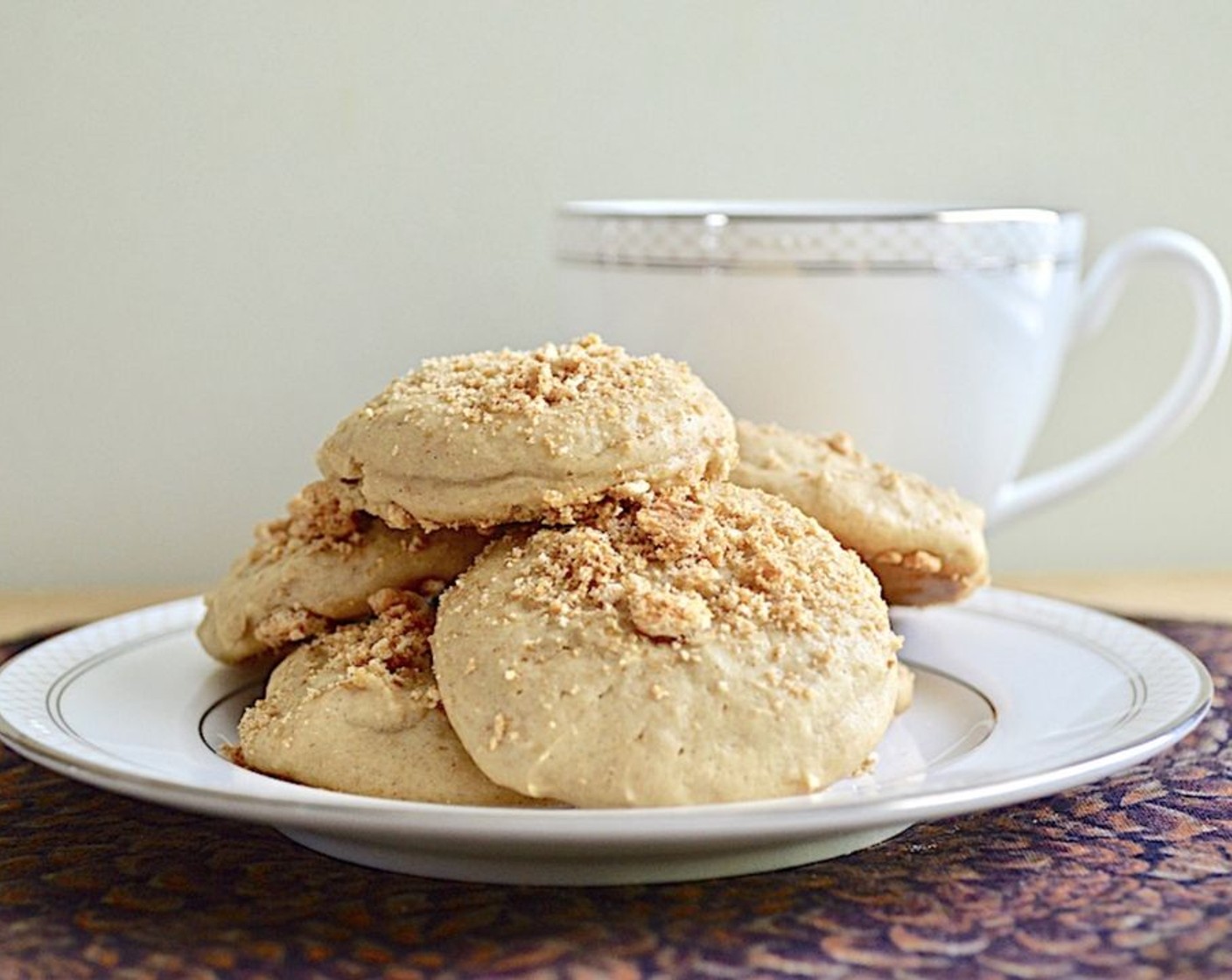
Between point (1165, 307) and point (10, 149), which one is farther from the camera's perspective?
point (1165, 307)

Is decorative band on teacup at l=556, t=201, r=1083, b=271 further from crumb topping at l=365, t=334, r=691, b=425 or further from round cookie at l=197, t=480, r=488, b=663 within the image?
round cookie at l=197, t=480, r=488, b=663

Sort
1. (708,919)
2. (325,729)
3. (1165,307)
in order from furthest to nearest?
(1165,307), (325,729), (708,919)

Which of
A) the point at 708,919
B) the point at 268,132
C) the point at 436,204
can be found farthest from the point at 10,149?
the point at 708,919

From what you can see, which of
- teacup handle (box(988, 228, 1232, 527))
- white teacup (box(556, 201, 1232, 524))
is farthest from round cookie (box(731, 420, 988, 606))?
teacup handle (box(988, 228, 1232, 527))

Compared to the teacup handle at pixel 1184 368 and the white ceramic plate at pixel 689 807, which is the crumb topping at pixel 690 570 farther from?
the teacup handle at pixel 1184 368

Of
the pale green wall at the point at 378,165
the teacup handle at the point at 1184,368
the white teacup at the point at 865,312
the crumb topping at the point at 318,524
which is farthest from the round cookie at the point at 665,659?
the pale green wall at the point at 378,165

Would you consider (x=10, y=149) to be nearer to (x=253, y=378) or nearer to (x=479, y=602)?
(x=253, y=378)
